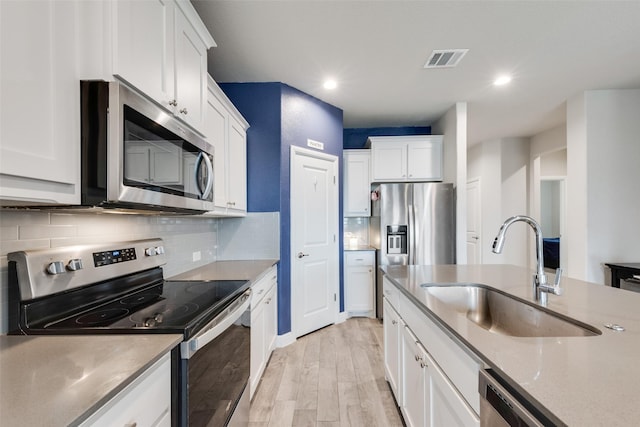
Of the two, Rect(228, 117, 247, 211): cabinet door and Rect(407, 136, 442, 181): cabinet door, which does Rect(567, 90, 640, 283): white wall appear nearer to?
Rect(407, 136, 442, 181): cabinet door

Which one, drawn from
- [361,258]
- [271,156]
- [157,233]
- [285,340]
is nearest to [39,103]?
[157,233]

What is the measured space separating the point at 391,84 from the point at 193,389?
10.2 ft

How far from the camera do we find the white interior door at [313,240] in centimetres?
304

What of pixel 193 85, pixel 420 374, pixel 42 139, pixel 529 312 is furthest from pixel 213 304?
pixel 529 312

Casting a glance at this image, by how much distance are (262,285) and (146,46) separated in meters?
1.67

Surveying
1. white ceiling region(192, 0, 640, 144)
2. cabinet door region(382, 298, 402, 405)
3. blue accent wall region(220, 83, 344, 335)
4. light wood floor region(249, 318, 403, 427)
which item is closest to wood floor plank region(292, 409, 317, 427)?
light wood floor region(249, 318, 403, 427)

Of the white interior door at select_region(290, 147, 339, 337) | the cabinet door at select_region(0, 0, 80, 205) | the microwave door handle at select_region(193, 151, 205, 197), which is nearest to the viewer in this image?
the cabinet door at select_region(0, 0, 80, 205)

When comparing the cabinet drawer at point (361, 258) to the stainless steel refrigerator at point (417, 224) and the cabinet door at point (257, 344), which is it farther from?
the cabinet door at point (257, 344)

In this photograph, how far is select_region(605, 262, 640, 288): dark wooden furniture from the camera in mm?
2804

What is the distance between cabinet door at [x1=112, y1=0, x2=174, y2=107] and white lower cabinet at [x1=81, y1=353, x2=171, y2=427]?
3.24 feet

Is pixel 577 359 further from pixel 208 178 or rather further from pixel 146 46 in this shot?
pixel 146 46

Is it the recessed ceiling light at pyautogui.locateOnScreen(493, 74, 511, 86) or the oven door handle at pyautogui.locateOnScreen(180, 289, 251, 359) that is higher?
Answer: the recessed ceiling light at pyautogui.locateOnScreen(493, 74, 511, 86)

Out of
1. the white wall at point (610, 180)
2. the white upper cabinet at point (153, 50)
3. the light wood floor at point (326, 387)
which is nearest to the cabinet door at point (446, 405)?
the light wood floor at point (326, 387)

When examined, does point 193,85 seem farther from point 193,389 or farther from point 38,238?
point 193,389
